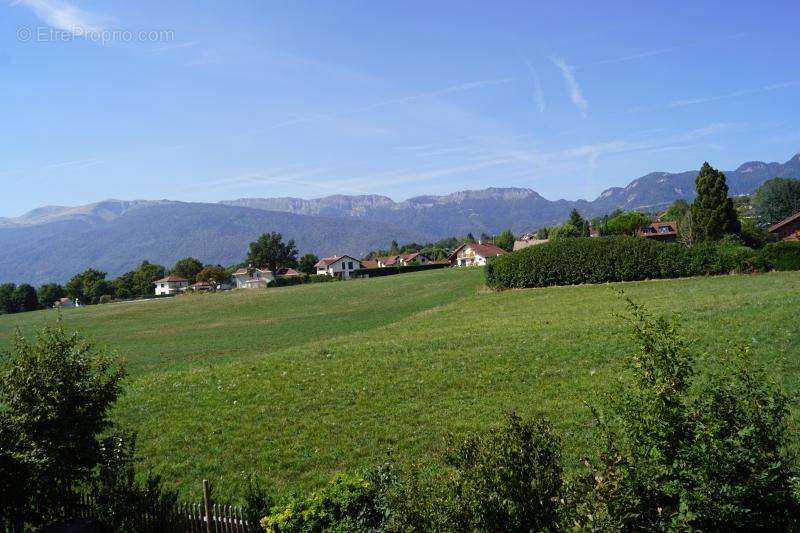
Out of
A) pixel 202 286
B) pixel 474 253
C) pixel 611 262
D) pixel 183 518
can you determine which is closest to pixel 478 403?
pixel 183 518

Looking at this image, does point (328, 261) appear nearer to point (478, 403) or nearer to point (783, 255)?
point (783, 255)

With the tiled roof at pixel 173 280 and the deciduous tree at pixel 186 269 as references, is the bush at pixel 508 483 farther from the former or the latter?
the deciduous tree at pixel 186 269

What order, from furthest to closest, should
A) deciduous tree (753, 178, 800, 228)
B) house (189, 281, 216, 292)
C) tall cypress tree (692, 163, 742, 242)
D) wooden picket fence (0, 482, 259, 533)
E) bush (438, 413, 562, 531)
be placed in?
house (189, 281, 216, 292) → deciduous tree (753, 178, 800, 228) → tall cypress tree (692, 163, 742, 242) → wooden picket fence (0, 482, 259, 533) → bush (438, 413, 562, 531)

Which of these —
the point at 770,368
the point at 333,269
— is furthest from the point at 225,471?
the point at 333,269

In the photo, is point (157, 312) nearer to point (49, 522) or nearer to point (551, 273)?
point (551, 273)

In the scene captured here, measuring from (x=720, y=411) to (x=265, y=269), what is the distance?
179m

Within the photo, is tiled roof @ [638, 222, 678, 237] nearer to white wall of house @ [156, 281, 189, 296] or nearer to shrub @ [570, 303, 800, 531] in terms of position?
white wall of house @ [156, 281, 189, 296]

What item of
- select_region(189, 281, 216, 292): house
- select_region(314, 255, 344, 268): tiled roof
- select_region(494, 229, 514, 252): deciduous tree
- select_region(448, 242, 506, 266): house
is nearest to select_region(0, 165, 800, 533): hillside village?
select_region(448, 242, 506, 266): house

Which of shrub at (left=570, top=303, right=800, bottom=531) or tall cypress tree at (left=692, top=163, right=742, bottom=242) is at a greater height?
tall cypress tree at (left=692, top=163, right=742, bottom=242)

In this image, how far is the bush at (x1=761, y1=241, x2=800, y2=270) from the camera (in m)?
38.8

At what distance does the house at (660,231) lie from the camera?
413 feet

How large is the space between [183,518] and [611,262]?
134 feet

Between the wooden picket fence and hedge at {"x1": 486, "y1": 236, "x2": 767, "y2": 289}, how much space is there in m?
40.3

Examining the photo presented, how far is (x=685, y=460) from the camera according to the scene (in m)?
5.13
